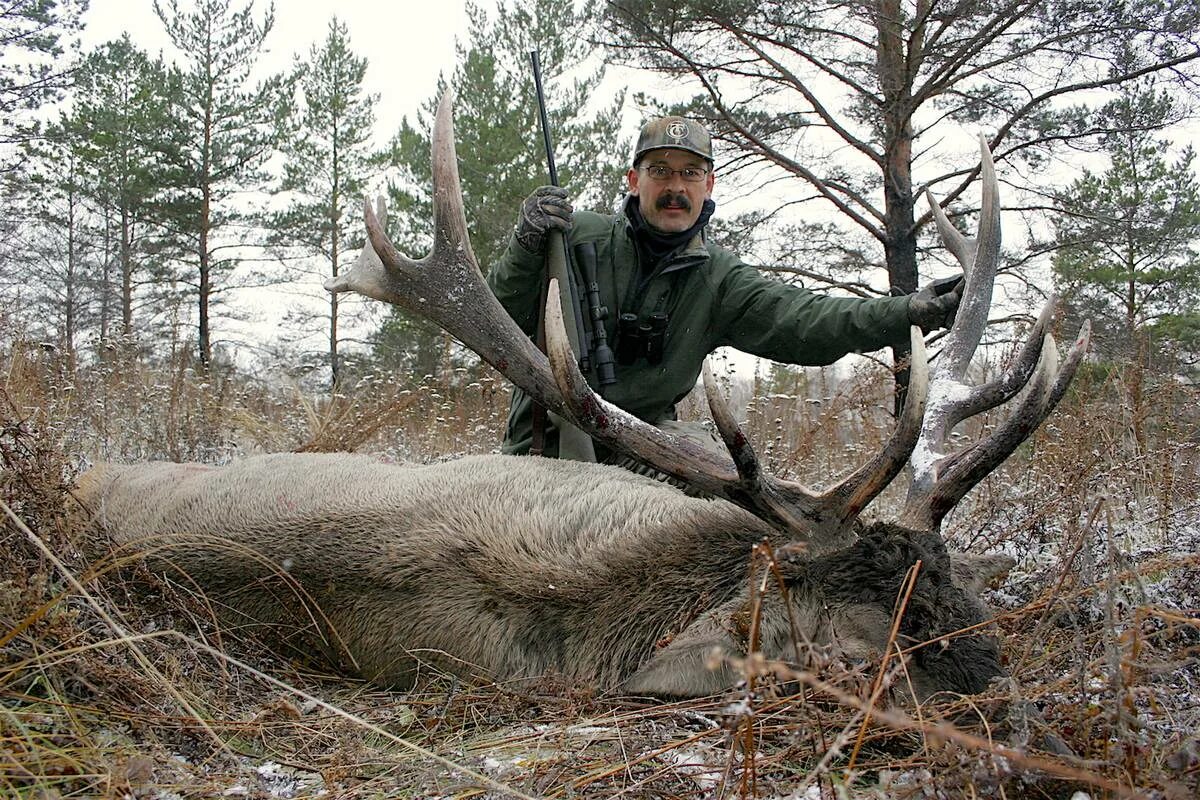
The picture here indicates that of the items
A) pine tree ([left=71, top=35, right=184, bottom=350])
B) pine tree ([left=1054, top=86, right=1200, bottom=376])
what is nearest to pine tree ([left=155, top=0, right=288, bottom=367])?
pine tree ([left=71, top=35, right=184, bottom=350])

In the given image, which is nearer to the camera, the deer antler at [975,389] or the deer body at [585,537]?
the deer body at [585,537]

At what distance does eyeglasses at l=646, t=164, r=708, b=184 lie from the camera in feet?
14.1

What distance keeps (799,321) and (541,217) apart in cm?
129

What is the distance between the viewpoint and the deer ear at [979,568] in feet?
8.75

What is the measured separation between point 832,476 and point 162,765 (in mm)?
5404

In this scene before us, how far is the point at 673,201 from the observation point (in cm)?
430

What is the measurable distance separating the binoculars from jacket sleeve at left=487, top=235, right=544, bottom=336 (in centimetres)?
42

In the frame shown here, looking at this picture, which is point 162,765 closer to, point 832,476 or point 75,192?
point 832,476

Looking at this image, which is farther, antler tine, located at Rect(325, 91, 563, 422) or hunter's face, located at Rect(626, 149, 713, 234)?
hunter's face, located at Rect(626, 149, 713, 234)

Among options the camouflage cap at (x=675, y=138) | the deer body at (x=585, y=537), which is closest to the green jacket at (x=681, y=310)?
the camouflage cap at (x=675, y=138)

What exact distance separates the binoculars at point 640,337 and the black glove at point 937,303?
117cm

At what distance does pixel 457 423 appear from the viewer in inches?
332

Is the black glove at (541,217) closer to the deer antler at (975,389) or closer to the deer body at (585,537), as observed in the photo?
the deer body at (585,537)

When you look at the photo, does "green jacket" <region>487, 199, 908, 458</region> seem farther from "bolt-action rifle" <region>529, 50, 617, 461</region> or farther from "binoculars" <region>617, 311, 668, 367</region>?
"bolt-action rifle" <region>529, 50, 617, 461</region>
